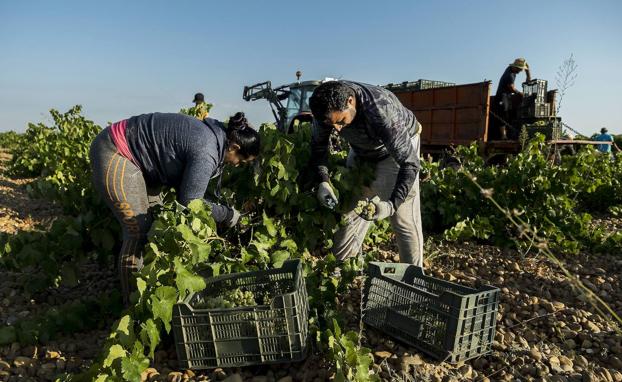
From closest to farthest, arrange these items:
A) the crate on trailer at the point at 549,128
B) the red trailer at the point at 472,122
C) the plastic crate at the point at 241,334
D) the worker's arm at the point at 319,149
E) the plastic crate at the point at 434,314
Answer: the plastic crate at the point at 241,334 < the plastic crate at the point at 434,314 < the worker's arm at the point at 319,149 < the crate on trailer at the point at 549,128 < the red trailer at the point at 472,122

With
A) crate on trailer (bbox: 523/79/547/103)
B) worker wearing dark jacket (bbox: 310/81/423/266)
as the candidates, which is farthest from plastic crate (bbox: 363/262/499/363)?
crate on trailer (bbox: 523/79/547/103)

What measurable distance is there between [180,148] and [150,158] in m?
0.20

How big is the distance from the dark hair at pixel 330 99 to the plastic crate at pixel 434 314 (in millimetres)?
889

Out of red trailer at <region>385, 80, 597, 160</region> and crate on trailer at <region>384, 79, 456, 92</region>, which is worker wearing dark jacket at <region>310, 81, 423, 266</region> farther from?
crate on trailer at <region>384, 79, 456, 92</region>

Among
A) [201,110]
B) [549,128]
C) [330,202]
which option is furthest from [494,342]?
[549,128]

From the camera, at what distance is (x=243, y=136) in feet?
8.91

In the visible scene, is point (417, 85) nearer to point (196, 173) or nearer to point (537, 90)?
point (537, 90)

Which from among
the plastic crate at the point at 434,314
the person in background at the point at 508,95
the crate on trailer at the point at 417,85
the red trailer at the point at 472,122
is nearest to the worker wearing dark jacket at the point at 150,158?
the plastic crate at the point at 434,314

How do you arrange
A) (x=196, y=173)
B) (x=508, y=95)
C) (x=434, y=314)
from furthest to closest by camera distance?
(x=508, y=95) → (x=196, y=173) → (x=434, y=314)

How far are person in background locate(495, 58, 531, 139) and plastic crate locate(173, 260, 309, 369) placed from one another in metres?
8.15

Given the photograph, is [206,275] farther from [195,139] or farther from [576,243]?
[576,243]

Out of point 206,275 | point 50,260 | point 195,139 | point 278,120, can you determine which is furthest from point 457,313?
point 278,120

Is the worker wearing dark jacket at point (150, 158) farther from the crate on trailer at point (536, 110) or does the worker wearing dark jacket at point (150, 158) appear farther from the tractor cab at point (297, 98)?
the tractor cab at point (297, 98)

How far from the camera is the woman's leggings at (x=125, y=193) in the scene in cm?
258
